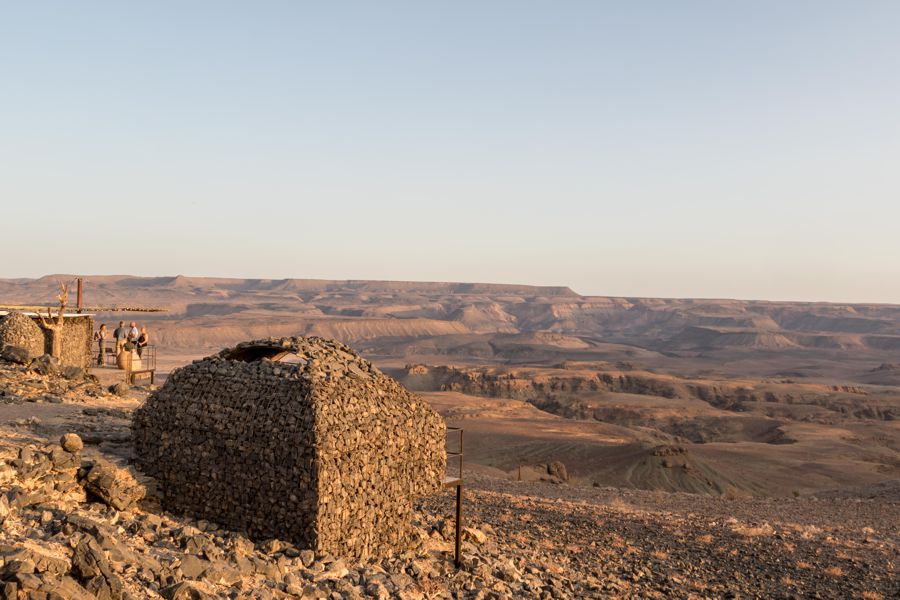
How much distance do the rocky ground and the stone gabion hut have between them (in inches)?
17.3

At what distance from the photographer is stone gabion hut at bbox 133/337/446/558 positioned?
12.7 meters

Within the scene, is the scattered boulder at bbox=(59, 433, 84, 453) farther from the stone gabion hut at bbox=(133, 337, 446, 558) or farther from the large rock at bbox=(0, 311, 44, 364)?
the large rock at bbox=(0, 311, 44, 364)

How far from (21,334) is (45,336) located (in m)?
1.51

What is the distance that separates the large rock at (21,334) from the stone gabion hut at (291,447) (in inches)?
635

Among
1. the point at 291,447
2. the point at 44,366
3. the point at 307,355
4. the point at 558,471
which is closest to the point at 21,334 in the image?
the point at 44,366

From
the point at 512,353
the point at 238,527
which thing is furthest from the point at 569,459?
the point at 512,353

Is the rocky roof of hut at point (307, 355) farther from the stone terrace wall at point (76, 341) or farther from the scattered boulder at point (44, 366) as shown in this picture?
the stone terrace wall at point (76, 341)

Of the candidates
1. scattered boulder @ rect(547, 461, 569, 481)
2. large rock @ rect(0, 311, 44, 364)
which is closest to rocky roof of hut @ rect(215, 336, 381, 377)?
large rock @ rect(0, 311, 44, 364)

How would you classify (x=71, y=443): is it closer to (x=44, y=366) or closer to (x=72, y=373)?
(x=72, y=373)

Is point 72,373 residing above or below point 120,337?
below

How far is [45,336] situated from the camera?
97.0 feet

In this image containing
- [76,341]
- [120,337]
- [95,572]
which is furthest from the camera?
[120,337]

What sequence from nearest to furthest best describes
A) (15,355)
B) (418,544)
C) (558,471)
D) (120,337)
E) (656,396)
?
(418,544)
(15,355)
(120,337)
(558,471)
(656,396)

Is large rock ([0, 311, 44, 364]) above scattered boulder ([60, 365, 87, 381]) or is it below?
above
